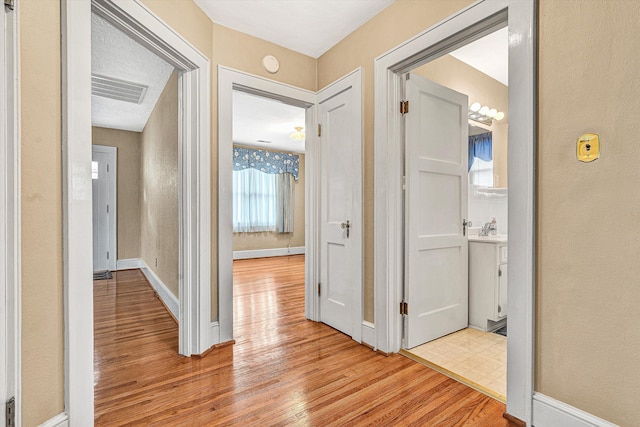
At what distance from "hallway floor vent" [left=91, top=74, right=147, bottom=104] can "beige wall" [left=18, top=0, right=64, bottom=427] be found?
2.60 meters

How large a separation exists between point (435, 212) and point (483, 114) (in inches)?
63.5

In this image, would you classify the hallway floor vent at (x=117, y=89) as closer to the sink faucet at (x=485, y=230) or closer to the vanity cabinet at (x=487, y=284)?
the vanity cabinet at (x=487, y=284)

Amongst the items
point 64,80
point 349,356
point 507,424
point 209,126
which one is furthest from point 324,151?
point 507,424

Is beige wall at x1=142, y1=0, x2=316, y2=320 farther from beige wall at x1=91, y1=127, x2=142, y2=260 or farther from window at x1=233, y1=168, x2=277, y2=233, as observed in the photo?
window at x1=233, y1=168, x2=277, y2=233

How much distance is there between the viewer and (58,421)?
4.03 feet

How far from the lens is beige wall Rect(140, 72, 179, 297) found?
10.0ft

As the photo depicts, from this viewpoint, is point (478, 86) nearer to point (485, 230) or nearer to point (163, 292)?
point (485, 230)

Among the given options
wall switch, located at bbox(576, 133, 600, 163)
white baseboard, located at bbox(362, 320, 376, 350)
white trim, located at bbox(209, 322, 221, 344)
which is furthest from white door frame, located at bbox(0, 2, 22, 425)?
wall switch, located at bbox(576, 133, 600, 163)

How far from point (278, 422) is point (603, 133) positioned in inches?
77.5

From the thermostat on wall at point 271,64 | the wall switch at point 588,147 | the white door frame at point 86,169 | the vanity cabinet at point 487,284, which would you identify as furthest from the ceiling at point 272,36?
the vanity cabinet at point 487,284

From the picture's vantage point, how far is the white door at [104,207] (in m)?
5.29

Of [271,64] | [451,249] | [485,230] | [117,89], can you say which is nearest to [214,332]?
[451,249]

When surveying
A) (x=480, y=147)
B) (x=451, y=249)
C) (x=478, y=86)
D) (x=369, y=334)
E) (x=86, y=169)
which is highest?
(x=478, y=86)

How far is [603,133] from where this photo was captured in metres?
1.27
